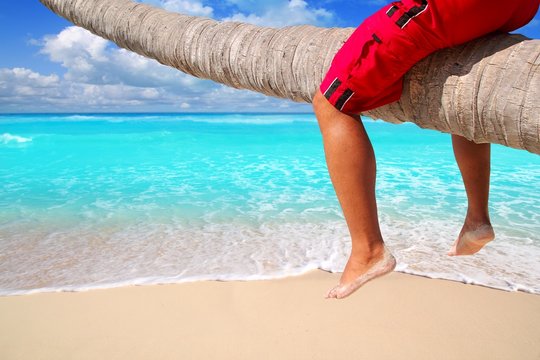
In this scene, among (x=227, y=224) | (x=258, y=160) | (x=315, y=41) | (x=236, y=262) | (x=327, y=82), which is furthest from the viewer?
(x=258, y=160)

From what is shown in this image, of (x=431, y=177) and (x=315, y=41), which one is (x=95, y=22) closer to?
(x=315, y=41)

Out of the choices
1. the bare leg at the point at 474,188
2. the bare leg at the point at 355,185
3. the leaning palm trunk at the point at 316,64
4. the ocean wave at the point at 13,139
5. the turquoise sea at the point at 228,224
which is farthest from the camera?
the ocean wave at the point at 13,139

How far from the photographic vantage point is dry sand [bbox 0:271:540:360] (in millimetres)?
2834

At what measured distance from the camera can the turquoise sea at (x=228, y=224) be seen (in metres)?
4.13

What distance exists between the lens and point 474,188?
1996 millimetres

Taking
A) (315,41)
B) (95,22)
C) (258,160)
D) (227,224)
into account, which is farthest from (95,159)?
(315,41)

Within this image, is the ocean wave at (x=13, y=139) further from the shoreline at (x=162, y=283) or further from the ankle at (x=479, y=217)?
the ankle at (x=479, y=217)

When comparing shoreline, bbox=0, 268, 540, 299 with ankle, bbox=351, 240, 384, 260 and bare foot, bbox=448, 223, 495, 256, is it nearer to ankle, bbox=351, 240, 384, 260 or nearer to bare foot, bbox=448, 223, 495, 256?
bare foot, bbox=448, 223, 495, 256

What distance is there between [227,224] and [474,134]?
4.75m

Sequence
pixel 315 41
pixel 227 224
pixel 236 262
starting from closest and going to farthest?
pixel 315 41, pixel 236 262, pixel 227 224

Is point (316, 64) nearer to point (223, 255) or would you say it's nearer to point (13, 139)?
point (223, 255)

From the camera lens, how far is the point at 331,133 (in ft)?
5.01

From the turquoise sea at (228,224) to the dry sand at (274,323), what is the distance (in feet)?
1.07

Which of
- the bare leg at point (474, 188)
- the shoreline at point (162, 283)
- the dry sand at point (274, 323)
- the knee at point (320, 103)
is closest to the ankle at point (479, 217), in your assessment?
the bare leg at point (474, 188)
